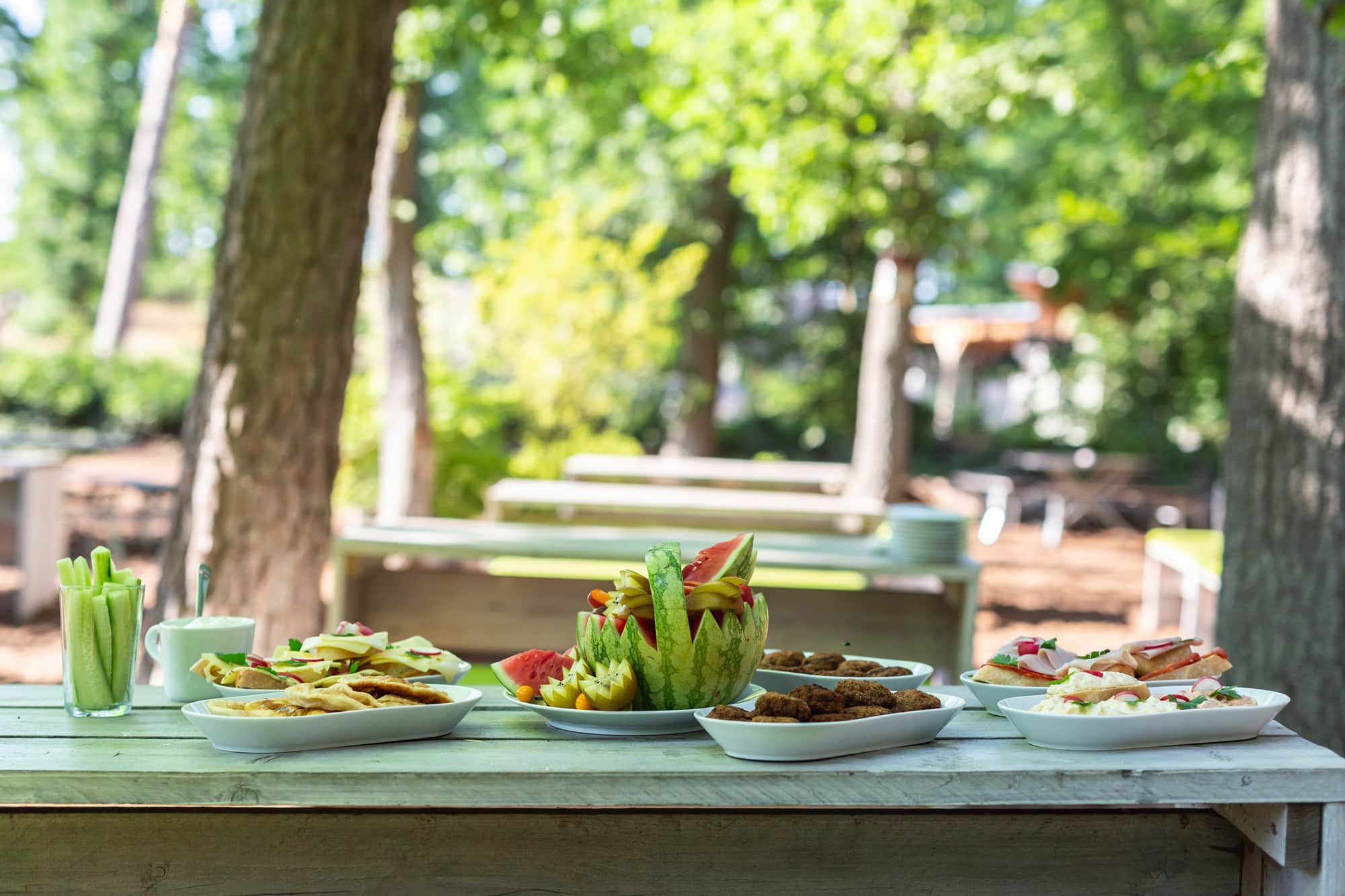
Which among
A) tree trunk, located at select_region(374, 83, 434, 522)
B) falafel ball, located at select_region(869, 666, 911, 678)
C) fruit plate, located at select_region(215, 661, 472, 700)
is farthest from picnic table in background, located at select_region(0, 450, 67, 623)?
falafel ball, located at select_region(869, 666, 911, 678)

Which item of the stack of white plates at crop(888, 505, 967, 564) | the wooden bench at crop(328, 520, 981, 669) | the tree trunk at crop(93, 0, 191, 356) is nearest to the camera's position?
the stack of white plates at crop(888, 505, 967, 564)

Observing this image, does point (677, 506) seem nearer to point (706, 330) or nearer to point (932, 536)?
point (932, 536)

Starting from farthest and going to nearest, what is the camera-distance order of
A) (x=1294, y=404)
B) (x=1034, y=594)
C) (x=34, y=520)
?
(x=1034, y=594) < (x=34, y=520) < (x=1294, y=404)

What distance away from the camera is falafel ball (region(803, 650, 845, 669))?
6.94 feet

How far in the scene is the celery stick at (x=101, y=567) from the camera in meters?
1.93

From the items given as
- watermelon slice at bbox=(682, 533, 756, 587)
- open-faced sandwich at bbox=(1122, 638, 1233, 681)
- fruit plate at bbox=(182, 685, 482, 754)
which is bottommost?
fruit plate at bbox=(182, 685, 482, 754)

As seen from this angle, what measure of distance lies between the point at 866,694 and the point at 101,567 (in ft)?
3.81

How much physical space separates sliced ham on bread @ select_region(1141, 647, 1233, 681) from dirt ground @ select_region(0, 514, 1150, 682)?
515cm

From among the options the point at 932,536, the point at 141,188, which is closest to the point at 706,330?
the point at 141,188

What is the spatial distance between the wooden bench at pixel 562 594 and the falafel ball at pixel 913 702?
9.19 ft

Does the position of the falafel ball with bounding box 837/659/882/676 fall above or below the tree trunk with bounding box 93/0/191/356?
below

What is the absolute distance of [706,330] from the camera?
1630cm

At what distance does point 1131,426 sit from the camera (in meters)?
19.0

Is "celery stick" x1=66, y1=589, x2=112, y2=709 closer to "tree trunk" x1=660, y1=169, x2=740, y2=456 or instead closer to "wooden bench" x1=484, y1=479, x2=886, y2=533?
"wooden bench" x1=484, y1=479, x2=886, y2=533
